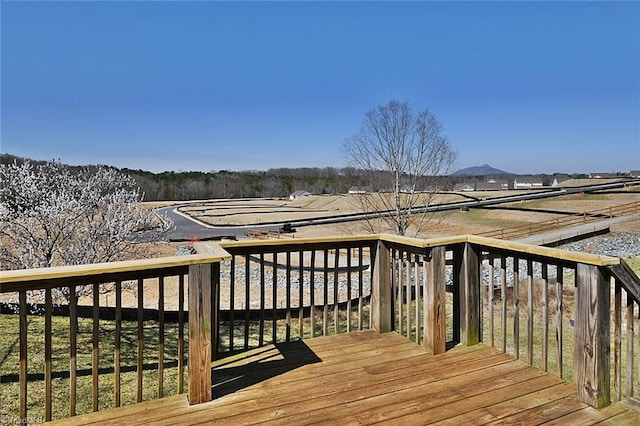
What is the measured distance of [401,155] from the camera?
17.3 m

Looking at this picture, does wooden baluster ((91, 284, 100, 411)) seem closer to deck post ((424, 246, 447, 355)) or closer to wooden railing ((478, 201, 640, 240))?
deck post ((424, 246, 447, 355))

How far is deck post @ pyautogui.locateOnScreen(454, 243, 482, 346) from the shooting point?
3.21 meters

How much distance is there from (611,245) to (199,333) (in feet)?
73.3

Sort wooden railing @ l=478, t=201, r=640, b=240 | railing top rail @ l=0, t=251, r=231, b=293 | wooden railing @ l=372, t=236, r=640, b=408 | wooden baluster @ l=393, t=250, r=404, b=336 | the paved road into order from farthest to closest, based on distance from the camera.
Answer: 1. the paved road
2. wooden railing @ l=478, t=201, r=640, b=240
3. wooden baluster @ l=393, t=250, r=404, b=336
4. wooden railing @ l=372, t=236, r=640, b=408
5. railing top rail @ l=0, t=251, r=231, b=293

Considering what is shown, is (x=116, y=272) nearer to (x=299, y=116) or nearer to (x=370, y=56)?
(x=370, y=56)

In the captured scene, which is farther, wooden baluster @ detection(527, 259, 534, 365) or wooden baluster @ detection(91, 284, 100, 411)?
wooden baluster @ detection(527, 259, 534, 365)

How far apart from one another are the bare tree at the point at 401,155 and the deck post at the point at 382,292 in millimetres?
13354

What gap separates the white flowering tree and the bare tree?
429 inches

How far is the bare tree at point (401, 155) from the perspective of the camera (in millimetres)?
17141

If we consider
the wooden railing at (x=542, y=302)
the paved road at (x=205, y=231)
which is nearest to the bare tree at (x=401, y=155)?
the paved road at (x=205, y=231)

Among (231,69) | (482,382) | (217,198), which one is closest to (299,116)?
(231,69)

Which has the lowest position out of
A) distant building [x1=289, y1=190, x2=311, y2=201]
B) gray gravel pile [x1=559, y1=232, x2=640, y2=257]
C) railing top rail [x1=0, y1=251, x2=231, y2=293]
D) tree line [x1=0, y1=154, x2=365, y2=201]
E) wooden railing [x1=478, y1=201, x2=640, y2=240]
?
gray gravel pile [x1=559, y1=232, x2=640, y2=257]

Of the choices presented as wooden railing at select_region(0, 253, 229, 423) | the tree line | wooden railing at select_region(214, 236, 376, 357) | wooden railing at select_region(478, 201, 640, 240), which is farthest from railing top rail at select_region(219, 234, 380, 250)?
the tree line

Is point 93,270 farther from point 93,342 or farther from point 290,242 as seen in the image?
point 290,242
